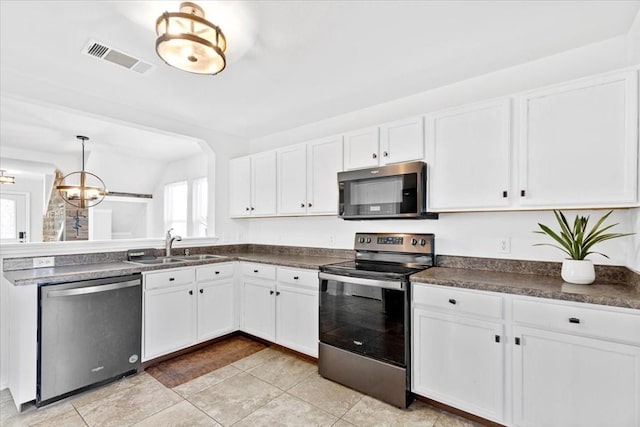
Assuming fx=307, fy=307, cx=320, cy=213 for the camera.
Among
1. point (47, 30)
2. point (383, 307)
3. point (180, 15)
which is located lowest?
point (383, 307)

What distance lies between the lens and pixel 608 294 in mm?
1618

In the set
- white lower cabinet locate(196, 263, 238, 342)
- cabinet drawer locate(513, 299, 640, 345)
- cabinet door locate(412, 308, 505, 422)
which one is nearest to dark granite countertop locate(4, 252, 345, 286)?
white lower cabinet locate(196, 263, 238, 342)

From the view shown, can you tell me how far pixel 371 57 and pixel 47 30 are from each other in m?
2.15

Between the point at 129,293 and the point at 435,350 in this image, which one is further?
the point at 129,293

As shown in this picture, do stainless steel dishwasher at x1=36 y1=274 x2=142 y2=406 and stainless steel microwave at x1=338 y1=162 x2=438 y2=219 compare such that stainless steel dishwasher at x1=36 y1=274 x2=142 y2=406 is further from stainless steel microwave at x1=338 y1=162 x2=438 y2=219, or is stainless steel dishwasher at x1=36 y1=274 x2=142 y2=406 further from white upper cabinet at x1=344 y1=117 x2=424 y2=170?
white upper cabinet at x1=344 y1=117 x2=424 y2=170

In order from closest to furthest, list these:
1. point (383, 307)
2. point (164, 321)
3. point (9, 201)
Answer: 1. point (383, 307)
2. point (164, 321)
3. point (9, 201)

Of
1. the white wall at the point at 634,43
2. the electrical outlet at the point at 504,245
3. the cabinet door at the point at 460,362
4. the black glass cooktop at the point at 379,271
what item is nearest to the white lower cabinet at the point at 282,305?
the black glass cooktop at the point at 379,271

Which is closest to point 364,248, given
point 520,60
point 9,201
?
point 520,60

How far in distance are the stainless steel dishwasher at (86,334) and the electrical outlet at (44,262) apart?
1.89 ft

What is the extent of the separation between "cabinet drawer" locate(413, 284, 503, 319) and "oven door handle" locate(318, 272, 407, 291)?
4.6 inches

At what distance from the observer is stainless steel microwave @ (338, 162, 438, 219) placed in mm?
2455

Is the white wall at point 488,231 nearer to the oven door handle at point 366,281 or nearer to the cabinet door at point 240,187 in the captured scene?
the oven door handle at point 366,281

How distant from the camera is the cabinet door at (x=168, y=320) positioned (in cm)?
275

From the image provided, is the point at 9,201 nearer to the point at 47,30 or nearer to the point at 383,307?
the point at 47,30
